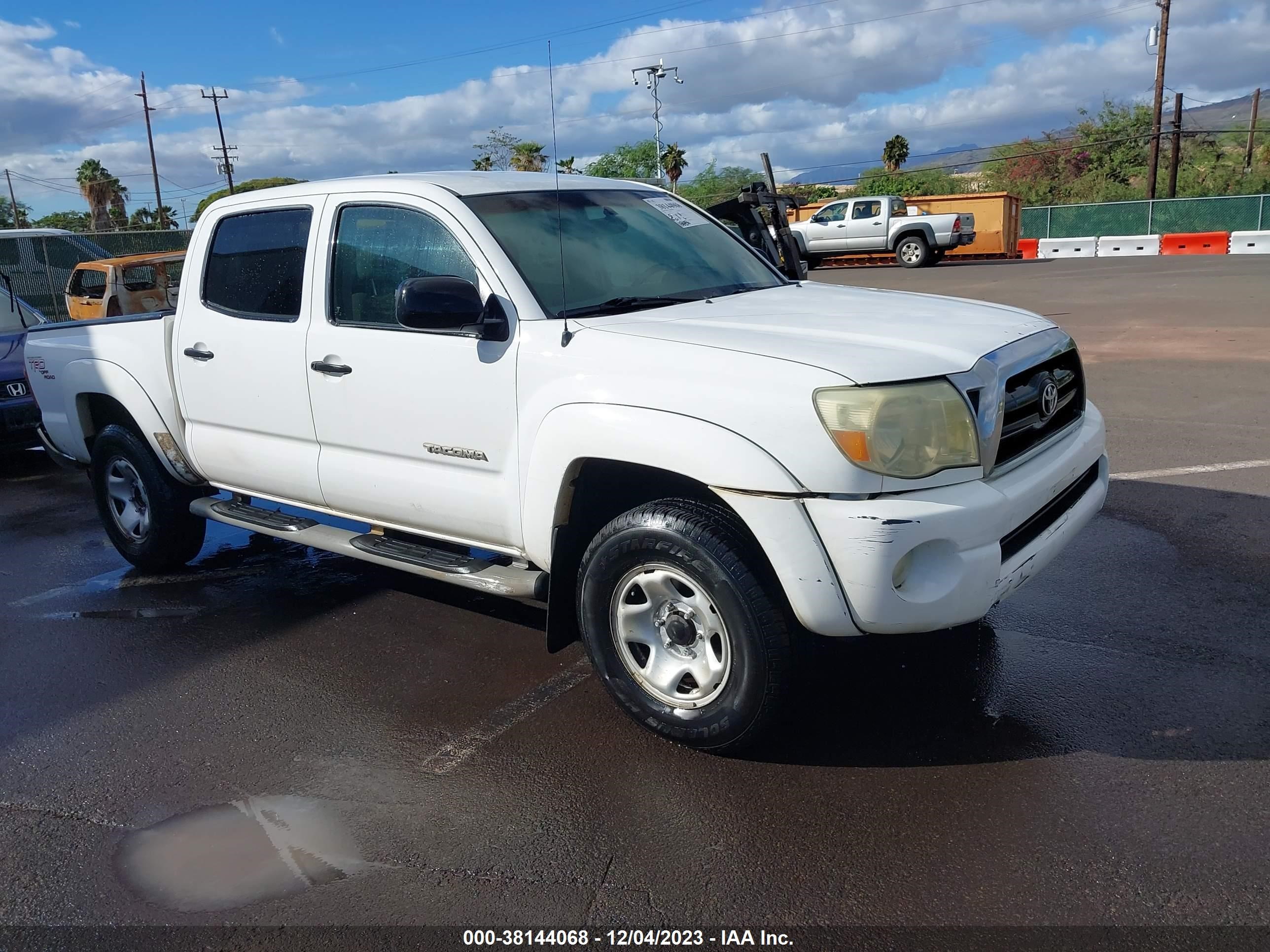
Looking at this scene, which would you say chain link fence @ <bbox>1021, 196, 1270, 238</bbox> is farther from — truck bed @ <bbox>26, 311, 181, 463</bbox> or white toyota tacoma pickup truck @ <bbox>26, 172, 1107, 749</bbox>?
truck bed @ <bbox>26, 311, 181, 463</bbox>

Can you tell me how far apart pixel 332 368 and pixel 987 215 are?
28327mm

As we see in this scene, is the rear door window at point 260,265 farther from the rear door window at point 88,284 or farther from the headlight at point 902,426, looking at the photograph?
the rear door window at point 88,284

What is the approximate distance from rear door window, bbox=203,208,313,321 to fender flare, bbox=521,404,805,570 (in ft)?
5.15

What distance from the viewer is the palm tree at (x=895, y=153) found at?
61.6 meters

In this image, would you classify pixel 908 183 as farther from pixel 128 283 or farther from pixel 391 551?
pixel 391 551

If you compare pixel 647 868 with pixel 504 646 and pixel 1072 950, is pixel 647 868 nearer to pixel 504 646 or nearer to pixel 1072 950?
pixel 1072 950

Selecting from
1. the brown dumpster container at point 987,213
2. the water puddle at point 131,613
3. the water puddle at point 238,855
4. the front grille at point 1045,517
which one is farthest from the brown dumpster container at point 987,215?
the water puddle at point 238,855

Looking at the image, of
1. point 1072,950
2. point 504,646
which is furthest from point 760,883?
point 504,646

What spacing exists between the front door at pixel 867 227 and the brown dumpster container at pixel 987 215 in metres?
0.72

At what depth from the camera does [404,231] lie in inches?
164

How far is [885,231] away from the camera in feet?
91.1

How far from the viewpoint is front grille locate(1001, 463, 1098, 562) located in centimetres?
327

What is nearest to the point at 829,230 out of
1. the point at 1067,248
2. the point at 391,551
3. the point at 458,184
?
the point at 1067,248

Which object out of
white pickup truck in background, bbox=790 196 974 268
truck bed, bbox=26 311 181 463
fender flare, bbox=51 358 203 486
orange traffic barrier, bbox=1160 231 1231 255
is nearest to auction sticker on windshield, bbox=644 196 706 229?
truck bed, bbox=26 311 181 463
